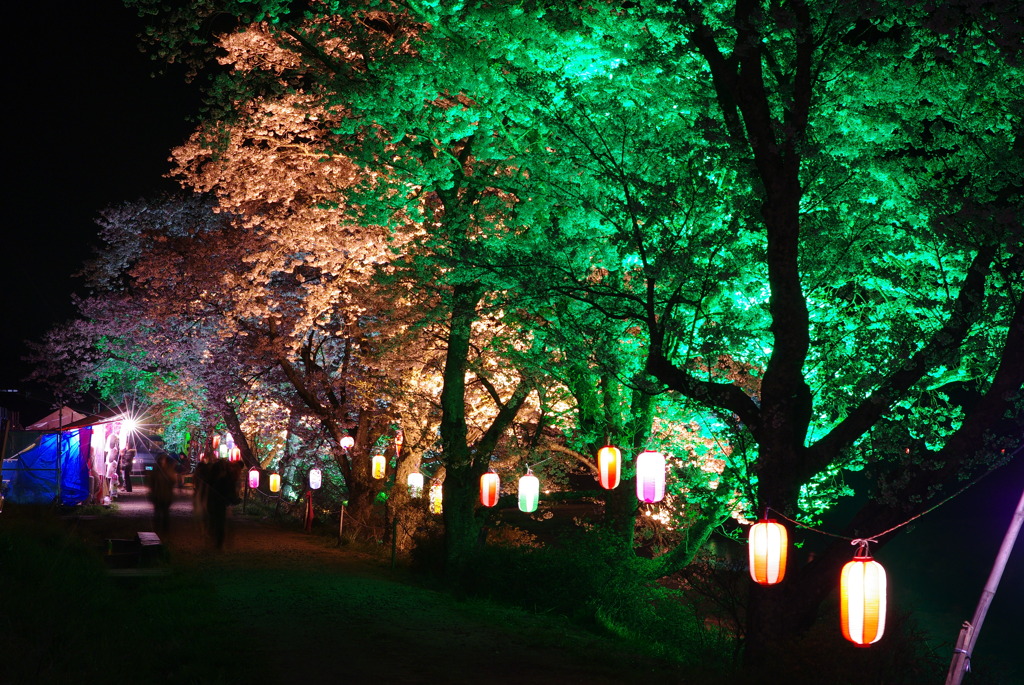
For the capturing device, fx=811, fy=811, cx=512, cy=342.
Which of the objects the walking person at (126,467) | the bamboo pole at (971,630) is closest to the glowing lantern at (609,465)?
the bamboo pole at (971,630)

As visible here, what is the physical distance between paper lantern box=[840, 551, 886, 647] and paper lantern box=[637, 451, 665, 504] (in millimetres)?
5794

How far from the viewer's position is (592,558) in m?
15.3

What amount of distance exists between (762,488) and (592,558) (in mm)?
7051

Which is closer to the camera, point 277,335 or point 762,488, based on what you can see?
point 762,488

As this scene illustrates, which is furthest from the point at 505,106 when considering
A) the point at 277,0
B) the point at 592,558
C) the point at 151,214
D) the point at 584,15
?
the point at 151,214

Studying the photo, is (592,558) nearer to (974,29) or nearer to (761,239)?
(761,239)

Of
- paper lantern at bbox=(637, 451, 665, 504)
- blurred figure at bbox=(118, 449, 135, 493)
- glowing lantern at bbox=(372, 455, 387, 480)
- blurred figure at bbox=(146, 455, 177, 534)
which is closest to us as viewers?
paper lantern at bbox=(637, 451, 665, 504)

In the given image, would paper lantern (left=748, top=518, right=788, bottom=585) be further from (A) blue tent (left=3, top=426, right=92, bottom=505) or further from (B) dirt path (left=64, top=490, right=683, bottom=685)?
(A) blue tent (left=3, top=426, right=92, bottom=505)

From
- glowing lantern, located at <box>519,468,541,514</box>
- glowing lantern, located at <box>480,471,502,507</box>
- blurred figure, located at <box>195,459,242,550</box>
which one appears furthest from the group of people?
glowing lantern, located at <box>519,468,541,514</box>

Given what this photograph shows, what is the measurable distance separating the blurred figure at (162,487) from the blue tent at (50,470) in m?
5.76

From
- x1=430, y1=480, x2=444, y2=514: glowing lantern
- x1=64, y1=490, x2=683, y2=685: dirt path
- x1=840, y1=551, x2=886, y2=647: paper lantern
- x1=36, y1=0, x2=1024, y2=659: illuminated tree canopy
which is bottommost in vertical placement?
A: x1=64, y1=490, x2=683, y2=685: dirt path

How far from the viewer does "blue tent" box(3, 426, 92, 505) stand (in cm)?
2384

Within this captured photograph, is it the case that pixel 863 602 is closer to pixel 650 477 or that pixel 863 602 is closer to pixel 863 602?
pixel 863 602

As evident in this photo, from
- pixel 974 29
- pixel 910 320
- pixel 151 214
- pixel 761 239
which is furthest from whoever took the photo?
pixel 151 214
